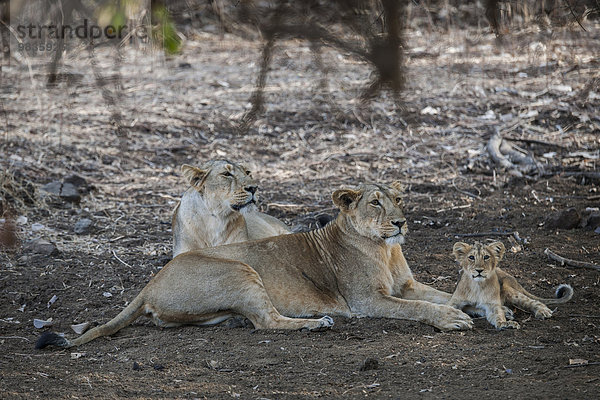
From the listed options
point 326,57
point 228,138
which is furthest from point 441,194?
point 326,57

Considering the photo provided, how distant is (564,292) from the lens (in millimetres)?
6484

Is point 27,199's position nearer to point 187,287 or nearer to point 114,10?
point 187,287

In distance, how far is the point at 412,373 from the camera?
5.14 meters

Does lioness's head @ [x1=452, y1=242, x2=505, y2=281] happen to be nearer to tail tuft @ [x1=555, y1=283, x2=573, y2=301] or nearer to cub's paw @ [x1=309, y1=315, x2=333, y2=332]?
tail tuft @ [x1=555, y1=283, x2=573, y2=301]

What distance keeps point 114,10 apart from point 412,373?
11.5 ft

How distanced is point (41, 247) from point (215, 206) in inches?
80.7

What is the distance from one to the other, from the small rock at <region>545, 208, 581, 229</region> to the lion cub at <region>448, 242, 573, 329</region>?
7.14ft

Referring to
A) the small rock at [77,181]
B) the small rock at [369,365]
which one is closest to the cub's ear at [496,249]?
the small rock at [369,365]

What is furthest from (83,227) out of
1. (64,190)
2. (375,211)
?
(375,211)

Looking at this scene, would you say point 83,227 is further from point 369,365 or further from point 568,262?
point 568,262

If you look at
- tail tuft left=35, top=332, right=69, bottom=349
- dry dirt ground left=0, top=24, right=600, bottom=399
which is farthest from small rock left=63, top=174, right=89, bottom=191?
tail tuft left=35, top=332, right=69, bottom=349

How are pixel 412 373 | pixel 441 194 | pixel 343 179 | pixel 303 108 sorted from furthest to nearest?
1. pixel 303 108
2. pixel 343 179
3. pixel 441 194
4. pixel 412 373

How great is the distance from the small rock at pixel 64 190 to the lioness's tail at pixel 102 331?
393 centimetres

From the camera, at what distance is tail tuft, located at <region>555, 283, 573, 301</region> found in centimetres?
639
